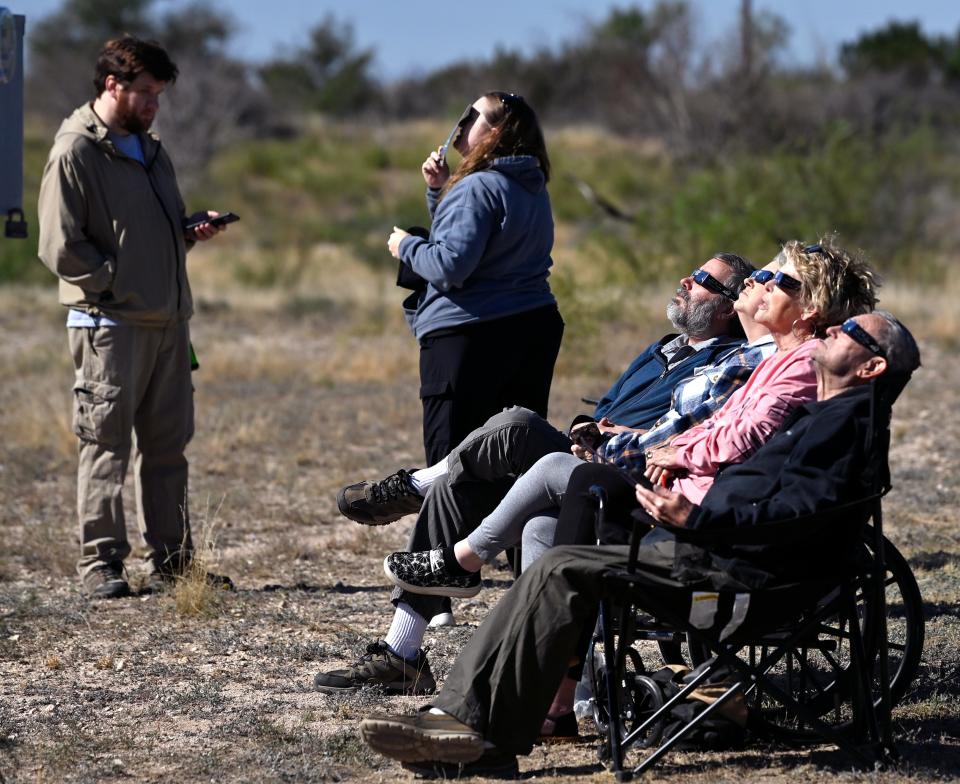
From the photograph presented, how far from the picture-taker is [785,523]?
337cm

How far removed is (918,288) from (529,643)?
13.8 meters

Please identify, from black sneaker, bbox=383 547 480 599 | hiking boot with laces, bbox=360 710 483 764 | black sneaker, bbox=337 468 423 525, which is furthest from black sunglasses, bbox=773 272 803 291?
hiking boot with laces, bbox=360 710 483 764

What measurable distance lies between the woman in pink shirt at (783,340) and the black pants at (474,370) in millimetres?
910

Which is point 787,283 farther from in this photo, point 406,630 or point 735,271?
point 406,630

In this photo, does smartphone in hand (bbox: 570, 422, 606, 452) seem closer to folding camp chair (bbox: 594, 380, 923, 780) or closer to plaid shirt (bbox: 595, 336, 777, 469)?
plaid shirt (bbox: 595, 336, 777, 469)

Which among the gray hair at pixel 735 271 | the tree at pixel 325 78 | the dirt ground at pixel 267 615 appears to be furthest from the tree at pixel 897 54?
the gray hair at pixel 735 271

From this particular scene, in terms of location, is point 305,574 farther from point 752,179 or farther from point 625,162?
point 625,162

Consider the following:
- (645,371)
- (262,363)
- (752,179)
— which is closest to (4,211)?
(645,371)

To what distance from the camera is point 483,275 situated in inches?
190

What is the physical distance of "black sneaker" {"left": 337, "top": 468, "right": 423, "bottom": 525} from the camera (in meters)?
4.71

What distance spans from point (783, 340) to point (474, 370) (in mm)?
1194

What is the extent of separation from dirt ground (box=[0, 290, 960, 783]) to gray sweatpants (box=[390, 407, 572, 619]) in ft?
1.69

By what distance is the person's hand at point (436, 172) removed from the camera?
16.7ft

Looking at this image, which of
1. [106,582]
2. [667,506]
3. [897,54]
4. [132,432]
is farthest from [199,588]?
[897,54]
